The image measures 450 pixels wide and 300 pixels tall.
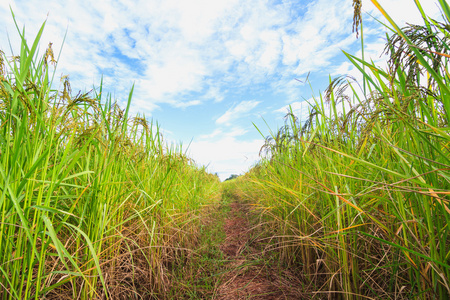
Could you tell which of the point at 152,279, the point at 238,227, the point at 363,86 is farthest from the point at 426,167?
the point at 238,227

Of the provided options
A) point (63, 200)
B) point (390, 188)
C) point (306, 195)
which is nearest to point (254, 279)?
point (306, 195)

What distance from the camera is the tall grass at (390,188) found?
83 centimetres

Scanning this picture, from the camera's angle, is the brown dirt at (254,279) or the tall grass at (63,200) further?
the brown dirt at (254,279)

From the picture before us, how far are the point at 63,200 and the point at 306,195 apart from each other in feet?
5.30

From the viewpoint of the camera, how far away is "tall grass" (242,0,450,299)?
2.71 feet

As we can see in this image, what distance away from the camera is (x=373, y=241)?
1366mm

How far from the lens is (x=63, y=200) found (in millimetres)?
1406

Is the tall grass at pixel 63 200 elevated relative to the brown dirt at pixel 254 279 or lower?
elevated

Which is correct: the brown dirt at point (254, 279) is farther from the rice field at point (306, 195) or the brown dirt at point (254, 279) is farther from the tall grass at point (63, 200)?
the tall grass at point (63, 200)

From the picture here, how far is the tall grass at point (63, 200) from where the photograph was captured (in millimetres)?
983

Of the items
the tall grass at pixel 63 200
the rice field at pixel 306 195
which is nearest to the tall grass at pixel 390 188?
the rice field at pixel 306 195

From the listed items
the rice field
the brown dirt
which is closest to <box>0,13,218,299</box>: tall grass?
the rice field

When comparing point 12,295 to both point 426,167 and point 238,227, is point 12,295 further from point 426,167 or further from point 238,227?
point 238,227

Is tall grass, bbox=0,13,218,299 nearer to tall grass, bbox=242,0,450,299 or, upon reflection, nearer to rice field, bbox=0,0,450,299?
rice field, bbox=0,0,450,299
